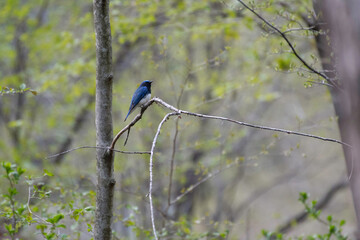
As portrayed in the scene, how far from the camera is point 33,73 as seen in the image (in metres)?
8.20

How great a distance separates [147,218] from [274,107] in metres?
6.39

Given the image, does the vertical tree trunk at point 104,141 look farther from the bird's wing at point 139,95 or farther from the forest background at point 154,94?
the forest background at point 154,94

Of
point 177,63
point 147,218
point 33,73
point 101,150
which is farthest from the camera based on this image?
point 33,73

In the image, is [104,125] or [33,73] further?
[33,73]

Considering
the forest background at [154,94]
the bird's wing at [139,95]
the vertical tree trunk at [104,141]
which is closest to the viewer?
the vertical tree trunk at [104,141]

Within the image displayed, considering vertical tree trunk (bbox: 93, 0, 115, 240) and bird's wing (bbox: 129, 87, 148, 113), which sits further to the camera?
bird's wing (bbox: 129, 87, 148, 113)

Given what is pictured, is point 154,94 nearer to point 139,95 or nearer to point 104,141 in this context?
point 139,95

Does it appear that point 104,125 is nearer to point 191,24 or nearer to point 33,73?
point 191,24

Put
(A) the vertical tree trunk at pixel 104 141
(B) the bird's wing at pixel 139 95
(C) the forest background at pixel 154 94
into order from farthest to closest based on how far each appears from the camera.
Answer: (C) the forest background at pixel 154 94, (B) the bird's wing at pixel 139 95, (A) the vertical tree trunk at pixel 104 141

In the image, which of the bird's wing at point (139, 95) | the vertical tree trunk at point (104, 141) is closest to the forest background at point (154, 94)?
the bird's wing at point (139, 95)

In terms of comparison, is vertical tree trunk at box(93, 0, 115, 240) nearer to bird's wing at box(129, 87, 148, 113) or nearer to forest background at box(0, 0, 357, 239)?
bird's wing at box(129, 87, 148, 113)

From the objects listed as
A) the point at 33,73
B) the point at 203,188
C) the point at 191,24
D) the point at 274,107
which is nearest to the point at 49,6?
the point at 33,73

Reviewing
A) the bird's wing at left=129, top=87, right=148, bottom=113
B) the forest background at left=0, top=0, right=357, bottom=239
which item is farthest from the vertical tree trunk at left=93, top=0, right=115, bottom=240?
the forest background at left=0, top=0, right=357, bottom=239

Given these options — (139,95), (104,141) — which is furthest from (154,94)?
(104,141)
